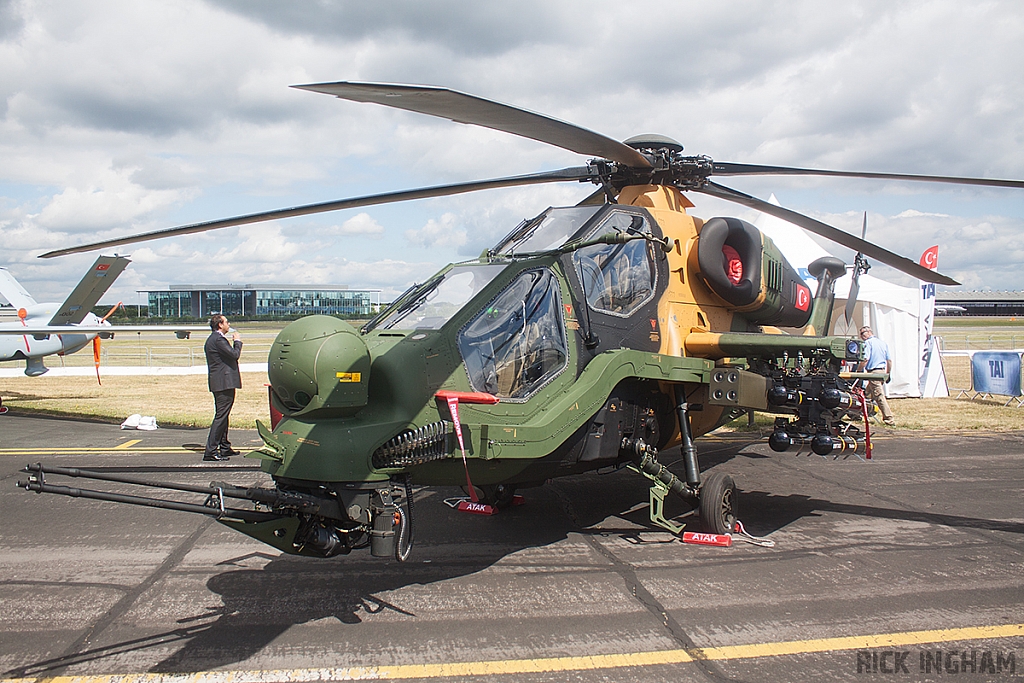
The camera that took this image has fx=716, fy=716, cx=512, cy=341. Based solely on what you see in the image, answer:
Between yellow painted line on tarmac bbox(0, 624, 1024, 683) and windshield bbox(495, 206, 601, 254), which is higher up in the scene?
windshield bbox(495, 206, 601, 254)

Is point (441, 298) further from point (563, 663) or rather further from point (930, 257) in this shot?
point (930, 257)

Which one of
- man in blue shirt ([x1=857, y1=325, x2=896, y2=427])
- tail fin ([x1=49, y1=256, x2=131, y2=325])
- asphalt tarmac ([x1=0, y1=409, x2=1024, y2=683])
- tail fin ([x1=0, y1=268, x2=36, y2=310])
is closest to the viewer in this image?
asphalt tarmac ([x1=0, y1=409, x2=1024, y2=683])

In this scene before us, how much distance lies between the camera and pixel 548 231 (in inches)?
247

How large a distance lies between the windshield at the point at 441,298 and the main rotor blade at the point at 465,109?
124cm

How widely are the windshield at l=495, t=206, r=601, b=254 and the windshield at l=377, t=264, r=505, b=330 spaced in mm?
441

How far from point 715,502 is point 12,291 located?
72.3 feet

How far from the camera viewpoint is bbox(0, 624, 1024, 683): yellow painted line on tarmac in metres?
3.88

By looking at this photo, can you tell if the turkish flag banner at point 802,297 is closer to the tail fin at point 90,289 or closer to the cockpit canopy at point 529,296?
the cockpit canopy at point 529,296

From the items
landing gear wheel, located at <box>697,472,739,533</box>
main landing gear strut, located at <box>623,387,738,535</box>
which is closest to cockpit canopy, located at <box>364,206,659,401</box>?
main landing gear strut, located at <box>623,387,738,535</box>

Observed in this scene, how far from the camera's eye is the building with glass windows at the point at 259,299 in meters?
78.4

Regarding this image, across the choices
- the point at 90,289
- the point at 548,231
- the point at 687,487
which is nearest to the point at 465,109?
the point at 548,231

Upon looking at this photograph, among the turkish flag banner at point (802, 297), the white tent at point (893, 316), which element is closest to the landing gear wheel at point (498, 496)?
the turkish flag banner at point (802, 297)

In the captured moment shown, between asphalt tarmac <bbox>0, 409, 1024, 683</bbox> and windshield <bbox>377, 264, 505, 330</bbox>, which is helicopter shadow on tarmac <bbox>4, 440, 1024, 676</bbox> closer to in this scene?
asphalt tarmac <bbox>0, 409, 1024, 683</bbox>

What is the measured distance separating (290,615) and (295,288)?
77.3 m
